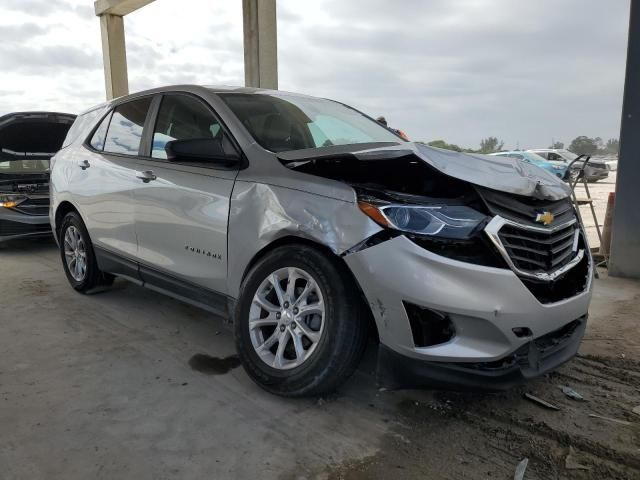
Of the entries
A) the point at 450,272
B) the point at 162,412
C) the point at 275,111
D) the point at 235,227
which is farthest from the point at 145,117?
the point at 450,272

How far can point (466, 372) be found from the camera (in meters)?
2.14

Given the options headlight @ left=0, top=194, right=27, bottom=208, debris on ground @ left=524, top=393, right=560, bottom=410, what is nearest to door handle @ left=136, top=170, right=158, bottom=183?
debris on ground @ left=524, top=393, right=560, bottom=410

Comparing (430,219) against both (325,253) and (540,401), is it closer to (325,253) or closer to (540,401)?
(325,253)

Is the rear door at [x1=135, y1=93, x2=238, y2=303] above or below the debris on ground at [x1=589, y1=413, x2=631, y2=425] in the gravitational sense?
above

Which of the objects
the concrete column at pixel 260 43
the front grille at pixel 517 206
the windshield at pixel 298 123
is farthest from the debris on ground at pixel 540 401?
the concrete column at pixel 260 43

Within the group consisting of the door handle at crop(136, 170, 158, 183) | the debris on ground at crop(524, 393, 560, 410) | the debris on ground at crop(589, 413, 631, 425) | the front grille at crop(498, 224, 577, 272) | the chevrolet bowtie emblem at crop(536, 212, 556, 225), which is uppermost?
the door handle at crop(136, 170, 158, 183)

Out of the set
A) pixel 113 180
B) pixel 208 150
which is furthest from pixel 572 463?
pixel 113 180

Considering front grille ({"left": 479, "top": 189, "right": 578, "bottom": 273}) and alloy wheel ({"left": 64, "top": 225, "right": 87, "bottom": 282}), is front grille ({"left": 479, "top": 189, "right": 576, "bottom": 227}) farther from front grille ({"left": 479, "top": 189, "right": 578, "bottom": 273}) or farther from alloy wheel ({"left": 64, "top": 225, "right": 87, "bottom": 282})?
alloy wheel ({"left": 64, "top": 225, "right": 87, "bottom": 282})

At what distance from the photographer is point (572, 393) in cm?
271

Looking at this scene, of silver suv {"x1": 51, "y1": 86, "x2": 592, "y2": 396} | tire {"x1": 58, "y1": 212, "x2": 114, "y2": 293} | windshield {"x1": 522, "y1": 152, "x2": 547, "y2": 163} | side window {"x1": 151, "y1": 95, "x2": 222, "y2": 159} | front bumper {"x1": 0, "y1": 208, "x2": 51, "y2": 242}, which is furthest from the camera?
windshield {"x1": 522, "y1": 152, "x2": 547, "y2": 163}

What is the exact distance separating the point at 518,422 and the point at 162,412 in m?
1.73

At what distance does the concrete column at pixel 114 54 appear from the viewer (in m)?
13.0

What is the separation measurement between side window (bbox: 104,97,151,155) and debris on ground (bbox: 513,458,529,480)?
3086 mm

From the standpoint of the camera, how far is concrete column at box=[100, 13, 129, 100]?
13.0 meters
